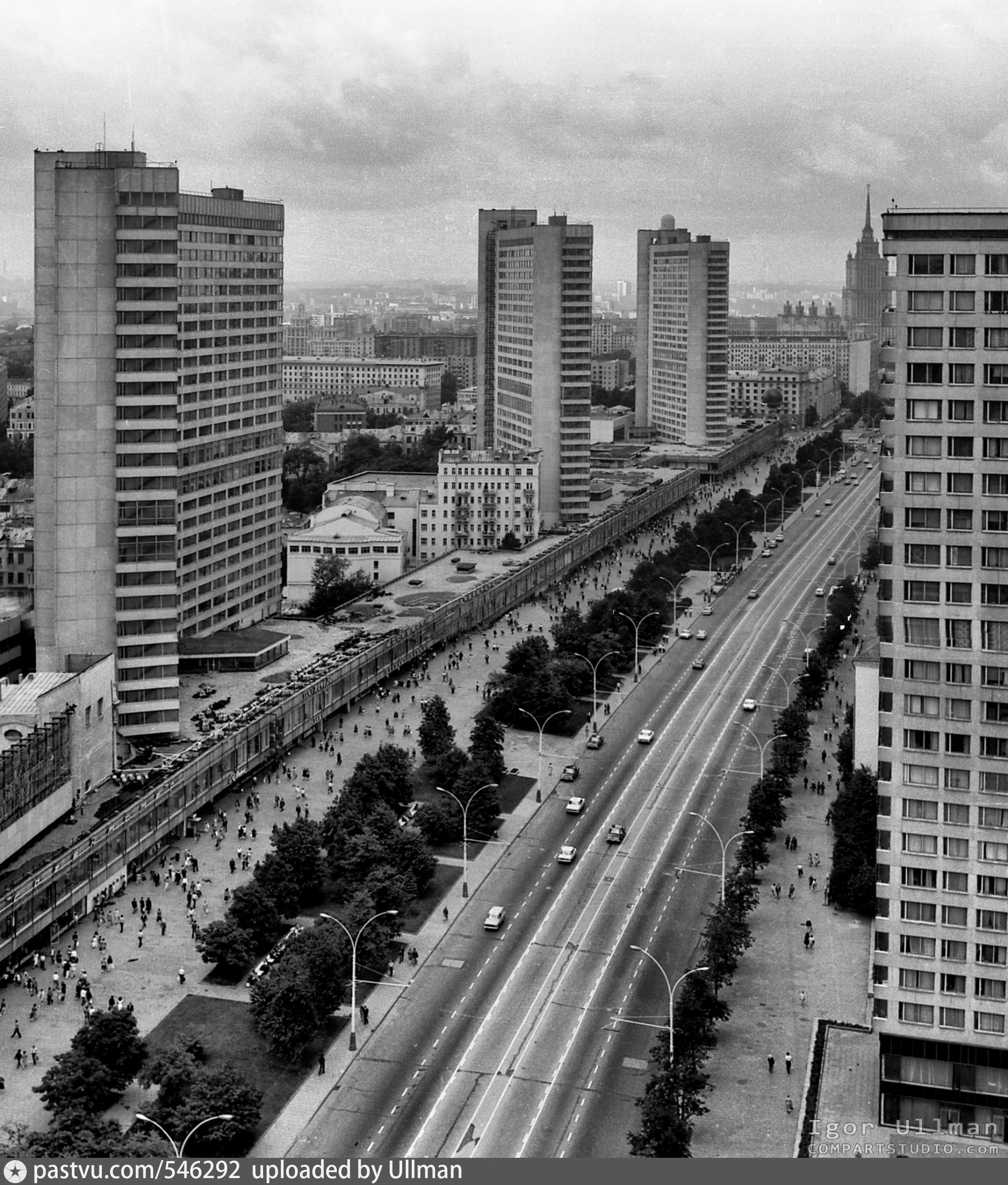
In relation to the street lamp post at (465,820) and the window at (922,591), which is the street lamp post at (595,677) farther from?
the window at (922,591)

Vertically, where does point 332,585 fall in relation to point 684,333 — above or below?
below

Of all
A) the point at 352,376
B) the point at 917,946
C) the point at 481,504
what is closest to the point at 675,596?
the point at 481,504

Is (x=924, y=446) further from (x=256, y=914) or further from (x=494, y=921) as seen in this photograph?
(x=256, y=914)

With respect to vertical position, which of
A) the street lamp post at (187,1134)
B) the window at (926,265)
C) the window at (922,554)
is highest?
the window at (926,265)

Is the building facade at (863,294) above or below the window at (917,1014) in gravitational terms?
above

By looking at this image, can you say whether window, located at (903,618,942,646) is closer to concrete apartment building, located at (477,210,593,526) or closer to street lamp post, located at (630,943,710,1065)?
street lamp post, located at (630,943,710,1065)

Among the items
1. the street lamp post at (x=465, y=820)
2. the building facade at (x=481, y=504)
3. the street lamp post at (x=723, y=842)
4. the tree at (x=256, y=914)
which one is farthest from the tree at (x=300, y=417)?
the tree at (x=256, y=914)

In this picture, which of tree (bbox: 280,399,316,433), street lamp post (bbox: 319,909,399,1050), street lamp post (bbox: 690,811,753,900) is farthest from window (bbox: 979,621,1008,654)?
tree (bbox: 280,399,316,433)
